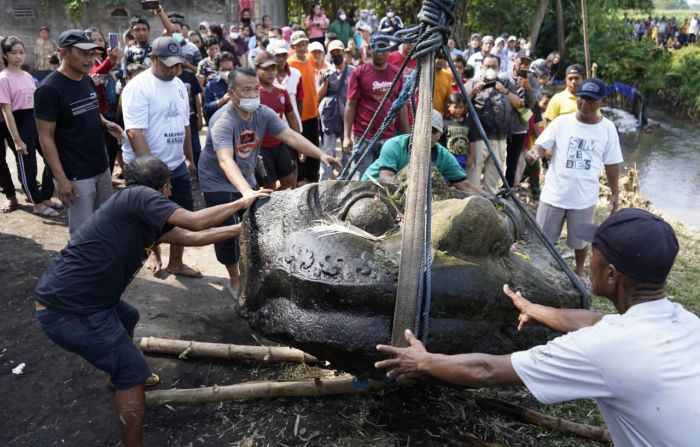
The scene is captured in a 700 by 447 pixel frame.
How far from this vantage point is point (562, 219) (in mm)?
5379

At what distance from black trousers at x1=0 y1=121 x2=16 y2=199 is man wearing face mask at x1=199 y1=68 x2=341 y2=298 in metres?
3.30

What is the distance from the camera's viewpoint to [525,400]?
3.71 meters

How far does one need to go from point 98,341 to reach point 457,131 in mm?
4651

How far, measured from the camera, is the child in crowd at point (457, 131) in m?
6.49

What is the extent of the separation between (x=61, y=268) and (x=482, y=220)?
88.3 inches

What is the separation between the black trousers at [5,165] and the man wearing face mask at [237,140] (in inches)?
130

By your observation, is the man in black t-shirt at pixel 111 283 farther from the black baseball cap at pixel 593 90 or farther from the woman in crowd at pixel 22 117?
the woman in crowd at pixel 22 117

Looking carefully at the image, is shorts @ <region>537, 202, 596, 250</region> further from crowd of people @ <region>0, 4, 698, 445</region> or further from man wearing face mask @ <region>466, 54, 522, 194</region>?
man wearing face mask @ <region>466, 54, 522, 194</region>

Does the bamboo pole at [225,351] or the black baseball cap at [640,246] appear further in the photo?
the bamboo pole at [225,351]

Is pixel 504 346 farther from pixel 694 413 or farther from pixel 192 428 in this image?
pixel 192 428

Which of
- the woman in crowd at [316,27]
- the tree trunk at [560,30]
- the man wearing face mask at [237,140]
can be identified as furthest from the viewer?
the tree trunk at [560,30]

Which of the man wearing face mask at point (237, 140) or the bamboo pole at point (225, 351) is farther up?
the man wearing face mask at point (237, 140)

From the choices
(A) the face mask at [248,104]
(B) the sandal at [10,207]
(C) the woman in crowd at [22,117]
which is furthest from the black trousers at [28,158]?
(A) the face mask at [248,104]

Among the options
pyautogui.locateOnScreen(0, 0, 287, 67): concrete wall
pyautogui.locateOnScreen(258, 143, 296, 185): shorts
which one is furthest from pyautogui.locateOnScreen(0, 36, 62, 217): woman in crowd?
pyautogui.locateOnScreen(0, 0, 287, 67): concrete wall
